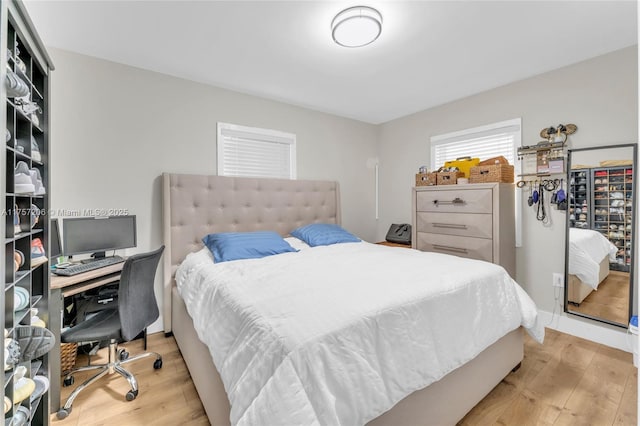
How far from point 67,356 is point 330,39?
2.98 m

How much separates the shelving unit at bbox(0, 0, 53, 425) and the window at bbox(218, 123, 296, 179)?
1.63 meters

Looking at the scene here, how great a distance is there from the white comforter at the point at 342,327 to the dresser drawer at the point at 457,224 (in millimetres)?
873

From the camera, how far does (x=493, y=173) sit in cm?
270

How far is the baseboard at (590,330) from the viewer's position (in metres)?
2.30

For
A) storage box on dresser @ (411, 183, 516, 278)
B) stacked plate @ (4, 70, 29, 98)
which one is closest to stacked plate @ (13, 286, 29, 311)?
stacked plate @ (4, 70, 29, 98)

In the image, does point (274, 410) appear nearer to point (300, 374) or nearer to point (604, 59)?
point (300, 374)

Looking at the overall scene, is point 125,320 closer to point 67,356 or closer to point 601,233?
point 67,356

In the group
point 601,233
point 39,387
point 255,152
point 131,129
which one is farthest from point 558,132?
point 39,387

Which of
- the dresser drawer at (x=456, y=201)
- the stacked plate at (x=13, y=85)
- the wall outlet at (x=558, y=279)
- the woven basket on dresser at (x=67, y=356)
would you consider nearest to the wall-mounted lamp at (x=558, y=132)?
the dresser drawer at (x=456, y=201)

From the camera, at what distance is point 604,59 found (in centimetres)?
235

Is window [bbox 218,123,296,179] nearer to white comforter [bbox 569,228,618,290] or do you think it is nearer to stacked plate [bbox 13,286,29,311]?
stacked plate [bbox 13,286,29,311]

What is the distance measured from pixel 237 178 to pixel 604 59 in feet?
11.0

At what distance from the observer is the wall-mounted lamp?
2.52m

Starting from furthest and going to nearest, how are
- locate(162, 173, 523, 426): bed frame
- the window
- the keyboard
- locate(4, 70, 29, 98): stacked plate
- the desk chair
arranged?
the window
the keyboard
the desk chair
locate(162, 173, 523, 426): bed frame
locate(4, 70, 29, 98): stacked plate
